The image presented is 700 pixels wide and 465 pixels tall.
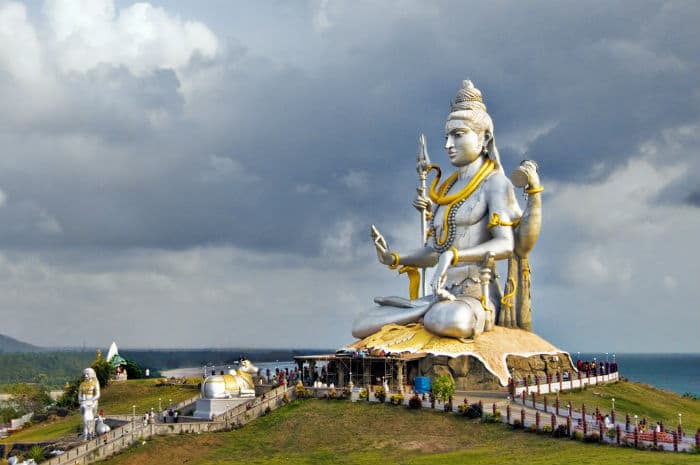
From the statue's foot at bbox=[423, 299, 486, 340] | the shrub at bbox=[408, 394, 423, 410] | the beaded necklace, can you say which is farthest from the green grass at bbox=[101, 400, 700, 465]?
the beaded necklace

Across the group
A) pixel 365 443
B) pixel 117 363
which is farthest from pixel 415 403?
pixel 117 363

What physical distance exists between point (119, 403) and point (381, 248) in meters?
13.0

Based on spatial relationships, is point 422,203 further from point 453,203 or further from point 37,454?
point 37,454

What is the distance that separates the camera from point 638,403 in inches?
1379

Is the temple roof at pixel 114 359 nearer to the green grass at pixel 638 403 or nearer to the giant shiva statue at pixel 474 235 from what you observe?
the giant shiva statue at pixel 474 235

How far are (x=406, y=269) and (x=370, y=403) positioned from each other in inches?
429

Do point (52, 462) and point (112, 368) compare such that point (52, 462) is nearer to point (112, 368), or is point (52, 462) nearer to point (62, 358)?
point (112, 368)

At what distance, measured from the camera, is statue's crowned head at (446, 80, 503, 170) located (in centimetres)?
3791

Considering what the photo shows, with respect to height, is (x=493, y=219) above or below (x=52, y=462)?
above

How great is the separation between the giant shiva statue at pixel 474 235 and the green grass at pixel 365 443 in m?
6.91

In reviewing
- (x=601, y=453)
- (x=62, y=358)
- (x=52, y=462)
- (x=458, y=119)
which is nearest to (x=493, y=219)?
(x=458, y=119)

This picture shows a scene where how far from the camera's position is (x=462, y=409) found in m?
28.0

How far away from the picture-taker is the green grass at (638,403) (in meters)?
32.1

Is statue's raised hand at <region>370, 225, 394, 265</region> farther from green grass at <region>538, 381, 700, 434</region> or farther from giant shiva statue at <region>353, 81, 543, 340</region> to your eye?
green grass at <region>538, 381, 700, 434</region>
